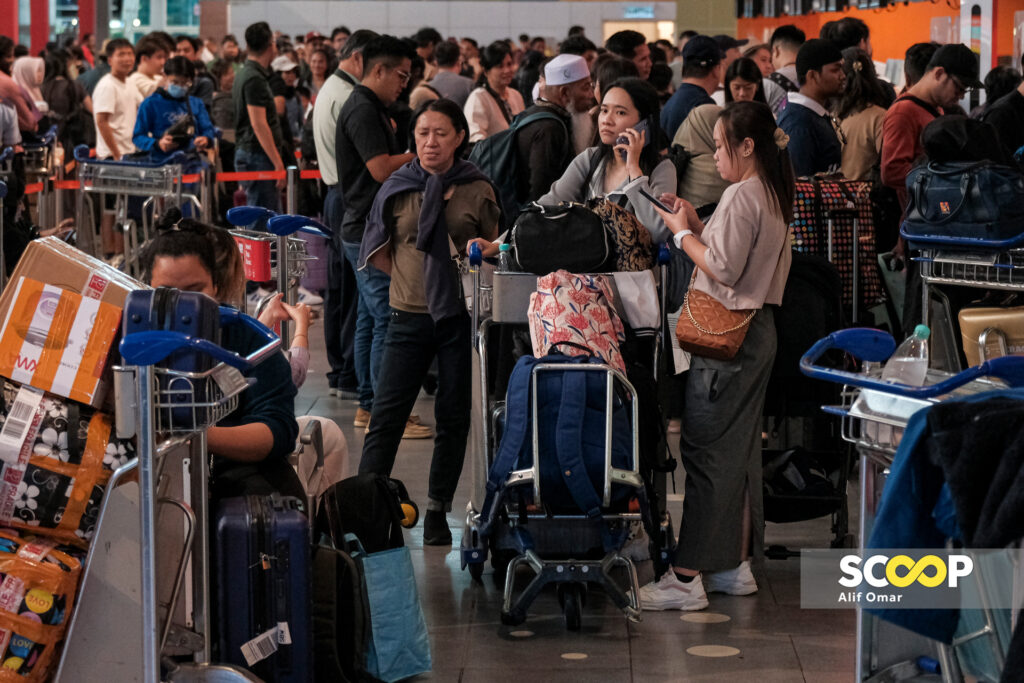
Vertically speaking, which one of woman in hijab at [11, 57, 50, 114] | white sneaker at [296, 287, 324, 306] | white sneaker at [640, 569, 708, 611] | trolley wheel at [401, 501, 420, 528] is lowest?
white sneaker at [640, 569, 708, 611]

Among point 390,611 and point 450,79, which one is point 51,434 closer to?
point 390,611

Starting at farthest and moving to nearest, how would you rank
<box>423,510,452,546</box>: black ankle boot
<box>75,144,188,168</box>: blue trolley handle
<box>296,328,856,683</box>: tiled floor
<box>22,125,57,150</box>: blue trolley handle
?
<box>22,125,57,150</box>: blue trolley handle, <box>75,144,188,168</box>: blue trolley handle, <box>423,510,452,546</box>: black ankle boot, <box>296,328,856,683</box>: tiled floor

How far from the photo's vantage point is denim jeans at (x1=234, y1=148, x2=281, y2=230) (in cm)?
1025

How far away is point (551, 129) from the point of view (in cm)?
625

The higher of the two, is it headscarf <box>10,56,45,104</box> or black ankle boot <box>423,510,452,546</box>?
headscarf <box>10,56,45,104</box>

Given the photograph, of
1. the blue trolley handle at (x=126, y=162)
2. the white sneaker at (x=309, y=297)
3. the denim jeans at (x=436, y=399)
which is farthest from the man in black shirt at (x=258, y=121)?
the denim jeans at (x=436, y=399)

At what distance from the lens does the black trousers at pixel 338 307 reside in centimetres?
721

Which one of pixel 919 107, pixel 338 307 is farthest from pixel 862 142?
pixel 338 307

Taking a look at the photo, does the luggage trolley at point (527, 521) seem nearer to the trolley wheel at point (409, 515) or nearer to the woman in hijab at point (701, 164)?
the trolley wheel at point (409, 515)

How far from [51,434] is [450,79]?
6298mm

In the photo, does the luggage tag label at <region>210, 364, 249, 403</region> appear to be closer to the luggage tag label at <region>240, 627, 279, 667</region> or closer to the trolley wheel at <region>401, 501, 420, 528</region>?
the luggage tag label at <region>240, 627, 279, 667</region>

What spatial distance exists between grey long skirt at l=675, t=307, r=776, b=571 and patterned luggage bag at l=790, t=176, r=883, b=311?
6.61 ft

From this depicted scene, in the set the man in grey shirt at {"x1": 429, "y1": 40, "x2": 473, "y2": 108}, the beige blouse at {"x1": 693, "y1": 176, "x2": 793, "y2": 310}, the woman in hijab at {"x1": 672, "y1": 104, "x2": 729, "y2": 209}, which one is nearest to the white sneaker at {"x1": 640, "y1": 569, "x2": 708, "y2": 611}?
the beige blouse at {"x1": 693, "y1": 176, "x2": 793, "y2": 310}

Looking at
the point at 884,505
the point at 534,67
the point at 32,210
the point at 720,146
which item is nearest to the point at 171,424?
the point at 884,505
